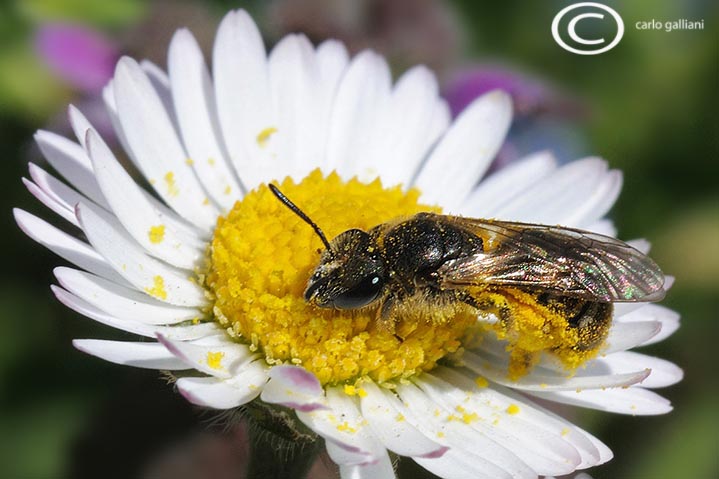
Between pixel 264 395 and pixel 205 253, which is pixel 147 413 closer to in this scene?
pixel 205 253

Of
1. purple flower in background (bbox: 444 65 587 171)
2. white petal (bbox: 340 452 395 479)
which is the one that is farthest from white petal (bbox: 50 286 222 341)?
purple flower in background (bbox: 444 65 587 171)

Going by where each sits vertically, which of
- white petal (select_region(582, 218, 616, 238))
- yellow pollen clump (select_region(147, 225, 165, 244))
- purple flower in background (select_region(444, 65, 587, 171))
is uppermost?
purple flower in background (select_region(444, 65, 587, 171))

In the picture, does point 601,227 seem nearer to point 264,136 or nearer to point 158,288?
point 264,136

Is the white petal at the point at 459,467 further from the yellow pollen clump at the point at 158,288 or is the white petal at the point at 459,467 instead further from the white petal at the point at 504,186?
the white petal at the point at 504,186

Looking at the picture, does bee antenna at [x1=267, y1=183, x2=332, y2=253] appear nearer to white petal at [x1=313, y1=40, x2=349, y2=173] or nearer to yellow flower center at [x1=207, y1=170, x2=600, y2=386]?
yellow flower center at [x1=207, y1=170, x2=600, y2=386]

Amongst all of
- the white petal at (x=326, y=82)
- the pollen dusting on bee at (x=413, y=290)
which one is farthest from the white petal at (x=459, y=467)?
the white petal at (x=326, y=82)

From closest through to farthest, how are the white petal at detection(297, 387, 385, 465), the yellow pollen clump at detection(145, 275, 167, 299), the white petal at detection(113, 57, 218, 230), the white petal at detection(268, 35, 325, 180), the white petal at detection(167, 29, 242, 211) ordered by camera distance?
1. the white petal at detection(297, 387, 385, 465)
2. the yellow pollen clump at detection(145, 275, 167, 299)
3. the white petal at detection(113, 57, 218, 230)
4. the white petal at detection(167, 29, 242, 211)
5. the white petal at detection(268, 35, 325, 180)

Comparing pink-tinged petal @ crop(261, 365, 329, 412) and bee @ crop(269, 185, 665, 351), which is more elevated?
bee @ crop(269, 185, 665, 351)
